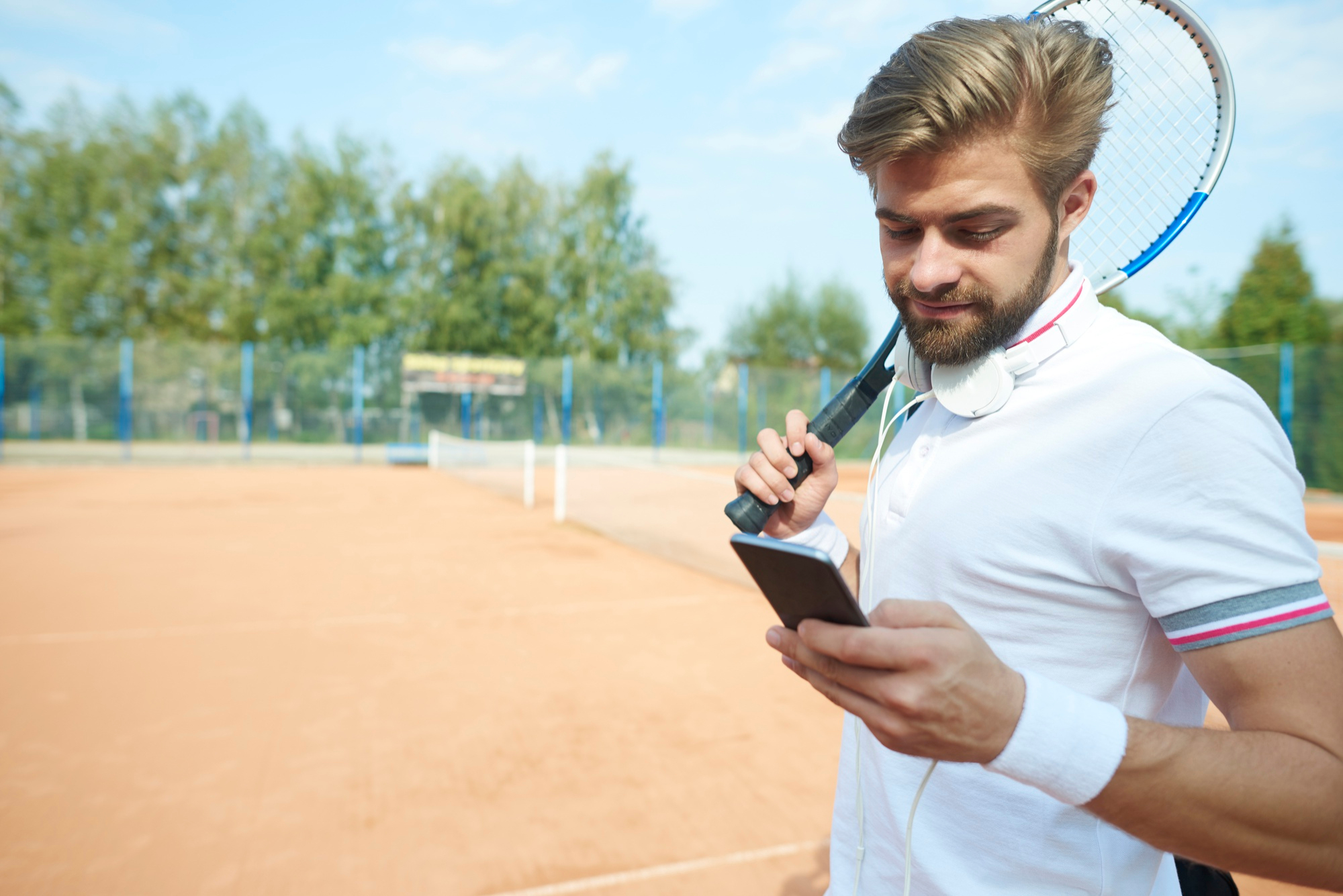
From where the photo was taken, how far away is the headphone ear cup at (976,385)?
119 cm

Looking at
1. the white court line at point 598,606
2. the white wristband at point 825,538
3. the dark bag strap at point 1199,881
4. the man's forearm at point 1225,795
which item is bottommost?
the white court line at point 598,606

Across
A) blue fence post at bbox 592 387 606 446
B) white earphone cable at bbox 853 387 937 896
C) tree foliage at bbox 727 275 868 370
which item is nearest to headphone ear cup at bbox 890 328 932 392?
white earphone cable at bbox 853 387 937 896

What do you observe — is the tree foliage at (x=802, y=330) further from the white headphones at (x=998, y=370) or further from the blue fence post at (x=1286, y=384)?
the white headphones at (x=998, y=370)

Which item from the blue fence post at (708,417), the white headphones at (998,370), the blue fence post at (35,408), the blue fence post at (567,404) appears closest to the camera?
the white headphones at (998,370)

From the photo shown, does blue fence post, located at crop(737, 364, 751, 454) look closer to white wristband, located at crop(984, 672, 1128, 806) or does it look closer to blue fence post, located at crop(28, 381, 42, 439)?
blue fence post, located at crop(28, 381, 42, 439)

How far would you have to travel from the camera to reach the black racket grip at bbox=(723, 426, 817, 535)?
4.83 ft

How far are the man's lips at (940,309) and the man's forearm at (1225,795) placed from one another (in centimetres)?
63

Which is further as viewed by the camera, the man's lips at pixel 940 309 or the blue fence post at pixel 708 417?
the blue fence post at pixel 708 417

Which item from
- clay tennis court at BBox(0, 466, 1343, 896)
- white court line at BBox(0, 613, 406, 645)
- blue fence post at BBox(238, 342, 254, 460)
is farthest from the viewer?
blue fence post at BBox(238, 342, 254, 460)

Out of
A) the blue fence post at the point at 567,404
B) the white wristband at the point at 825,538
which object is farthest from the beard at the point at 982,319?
the blue fence post at the point at 567,404

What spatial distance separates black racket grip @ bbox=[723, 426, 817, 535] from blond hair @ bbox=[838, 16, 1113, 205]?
541mm

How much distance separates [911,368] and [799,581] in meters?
0.67

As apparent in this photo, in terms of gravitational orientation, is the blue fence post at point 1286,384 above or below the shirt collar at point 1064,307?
above

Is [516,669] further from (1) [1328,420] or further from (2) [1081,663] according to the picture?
(1) [1328,420]
